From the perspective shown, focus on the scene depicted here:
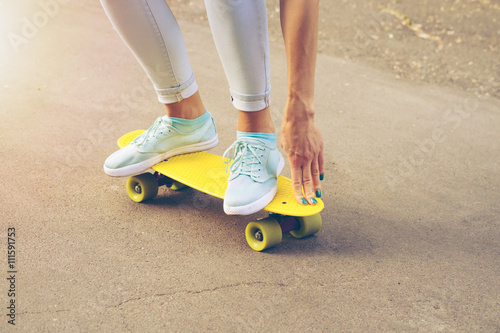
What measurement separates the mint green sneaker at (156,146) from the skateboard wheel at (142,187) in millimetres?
54

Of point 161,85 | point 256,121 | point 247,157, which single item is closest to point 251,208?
point 247,157

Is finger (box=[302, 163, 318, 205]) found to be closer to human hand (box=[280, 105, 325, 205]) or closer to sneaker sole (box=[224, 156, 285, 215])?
human hand (box=[280, 105, 325, 205])

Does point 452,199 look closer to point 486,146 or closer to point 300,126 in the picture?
point 486,146

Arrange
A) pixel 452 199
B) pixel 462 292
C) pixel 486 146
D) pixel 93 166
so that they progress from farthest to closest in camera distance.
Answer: pixel 486 146 → pixel 93 166 → pixel 452 199 → pixel 462 292

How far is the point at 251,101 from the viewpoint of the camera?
170cm

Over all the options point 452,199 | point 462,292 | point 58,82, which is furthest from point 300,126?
point 58,82

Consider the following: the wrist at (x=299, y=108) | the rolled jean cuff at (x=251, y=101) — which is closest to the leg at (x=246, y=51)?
the rolled jean cuff at (x=251, y=101)

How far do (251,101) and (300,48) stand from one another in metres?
0.27

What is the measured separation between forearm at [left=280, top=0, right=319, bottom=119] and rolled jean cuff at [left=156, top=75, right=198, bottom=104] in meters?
0.54

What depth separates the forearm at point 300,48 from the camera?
153 centimetres

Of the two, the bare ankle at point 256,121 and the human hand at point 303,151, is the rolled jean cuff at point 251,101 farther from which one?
the human hand at point 303,151

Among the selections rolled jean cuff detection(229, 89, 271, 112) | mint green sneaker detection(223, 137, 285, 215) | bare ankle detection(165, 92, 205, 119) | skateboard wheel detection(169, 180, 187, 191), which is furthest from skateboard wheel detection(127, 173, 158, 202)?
rolled jean cuff detection(229, 89, 271, 112)

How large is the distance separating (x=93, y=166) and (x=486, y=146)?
2161 millimetres

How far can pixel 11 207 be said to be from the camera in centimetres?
191
